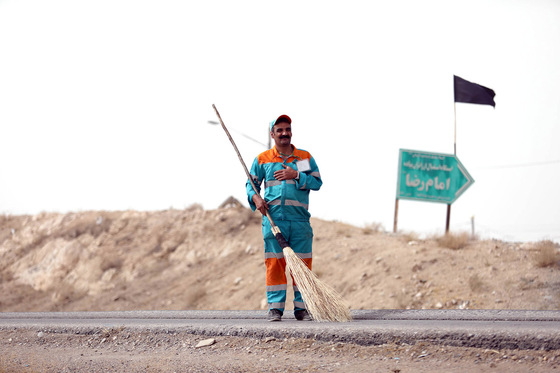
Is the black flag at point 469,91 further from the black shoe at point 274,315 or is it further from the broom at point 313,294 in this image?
the black shoe at point 274,315

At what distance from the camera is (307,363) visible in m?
5.19

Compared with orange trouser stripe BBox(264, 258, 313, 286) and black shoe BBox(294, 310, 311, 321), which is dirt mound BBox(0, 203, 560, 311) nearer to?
black shoe BBox(294, 310, 311, 321)

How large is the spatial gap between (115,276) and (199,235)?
12.8ft

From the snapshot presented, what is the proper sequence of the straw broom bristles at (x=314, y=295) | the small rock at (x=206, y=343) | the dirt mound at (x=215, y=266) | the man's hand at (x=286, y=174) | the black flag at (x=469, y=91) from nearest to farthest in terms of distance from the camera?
the small rock at (x=206, y=343) < the straw broom bristles at (x=314, y=295) < the man's hand at (x=286, y=174) < the dirt mound at (x=215, y=266) < the black flag at (x=469, y=91)

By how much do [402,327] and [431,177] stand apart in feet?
50.4

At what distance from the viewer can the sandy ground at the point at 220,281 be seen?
5.41 meters

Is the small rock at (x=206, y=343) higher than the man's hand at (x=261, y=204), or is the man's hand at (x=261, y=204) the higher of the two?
the man's hand at (x=261, y=204)

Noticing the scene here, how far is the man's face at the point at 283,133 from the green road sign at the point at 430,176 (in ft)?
45.1

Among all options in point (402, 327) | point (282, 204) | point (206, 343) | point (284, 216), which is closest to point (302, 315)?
point (284, 216)

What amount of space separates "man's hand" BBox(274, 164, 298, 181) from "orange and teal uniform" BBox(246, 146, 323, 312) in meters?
0.08

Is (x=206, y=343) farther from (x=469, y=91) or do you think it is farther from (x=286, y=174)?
(x=469, y=91)

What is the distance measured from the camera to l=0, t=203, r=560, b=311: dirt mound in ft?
48.3

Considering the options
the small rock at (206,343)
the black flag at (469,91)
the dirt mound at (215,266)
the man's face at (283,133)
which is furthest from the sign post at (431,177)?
the small rock at (206,343)

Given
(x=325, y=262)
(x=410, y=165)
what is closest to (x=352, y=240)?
(x=325, y=262)
